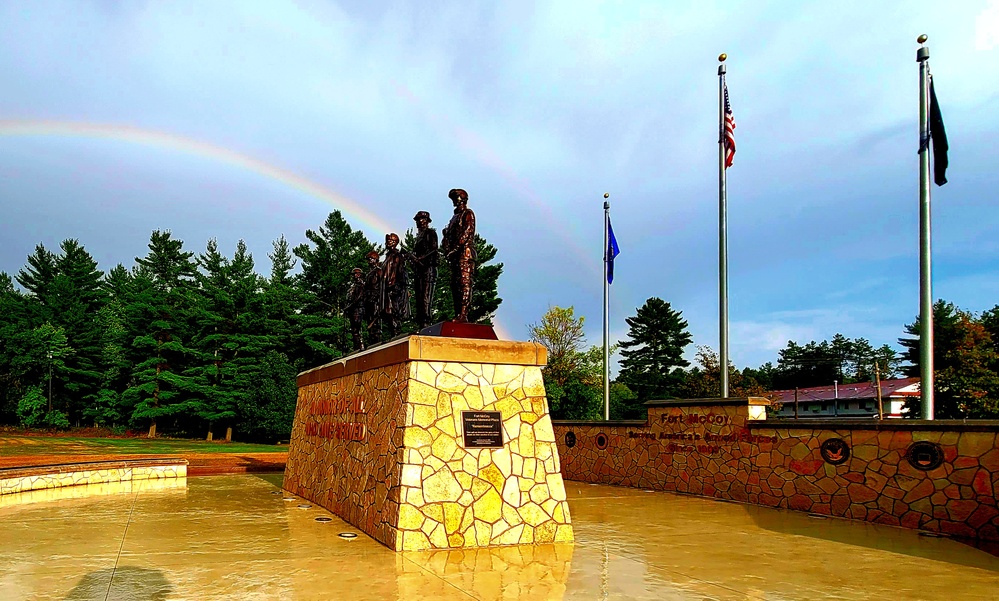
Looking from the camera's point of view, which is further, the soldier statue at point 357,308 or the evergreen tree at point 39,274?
the evergreen tree at point 39,274

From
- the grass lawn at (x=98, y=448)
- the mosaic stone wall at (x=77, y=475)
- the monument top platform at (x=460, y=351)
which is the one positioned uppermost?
the monument top platform at (x=460, y=351)

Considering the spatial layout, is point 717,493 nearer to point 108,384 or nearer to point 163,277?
Result: point 108,384

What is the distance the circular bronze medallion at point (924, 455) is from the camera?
306 inches

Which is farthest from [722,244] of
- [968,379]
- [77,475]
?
[968,379]

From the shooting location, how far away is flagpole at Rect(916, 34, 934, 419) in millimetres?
8719

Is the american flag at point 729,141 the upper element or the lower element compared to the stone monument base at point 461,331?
upper

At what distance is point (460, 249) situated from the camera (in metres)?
7.62

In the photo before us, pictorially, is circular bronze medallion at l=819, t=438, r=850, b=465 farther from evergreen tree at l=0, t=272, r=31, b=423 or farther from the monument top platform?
evergreen tree at l=0, t=272, r=31, b=423

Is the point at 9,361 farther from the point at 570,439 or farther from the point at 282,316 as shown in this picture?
the point at 570,439

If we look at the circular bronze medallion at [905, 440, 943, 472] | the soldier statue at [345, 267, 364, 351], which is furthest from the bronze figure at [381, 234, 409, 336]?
the circular bronze medallion at [905, 440, 943, 472]

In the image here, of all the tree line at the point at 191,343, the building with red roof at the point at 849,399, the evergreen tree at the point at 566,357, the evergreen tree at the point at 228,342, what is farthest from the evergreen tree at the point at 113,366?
the building with red roof at the point at 849,399

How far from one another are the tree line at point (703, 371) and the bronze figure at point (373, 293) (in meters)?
18.5

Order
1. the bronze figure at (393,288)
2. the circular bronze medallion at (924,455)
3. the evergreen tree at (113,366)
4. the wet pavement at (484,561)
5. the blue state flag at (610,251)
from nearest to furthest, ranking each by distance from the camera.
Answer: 1. the wet pavement at (484,561)
2. the circular bronze medallion at (924,455)
3. the bronze figure at (393,288)
4. the blue state flag at (610,251)
5. the evergreen tree at (113,366)

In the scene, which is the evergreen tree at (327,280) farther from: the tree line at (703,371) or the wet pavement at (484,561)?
the wet pavement at (484,561)
